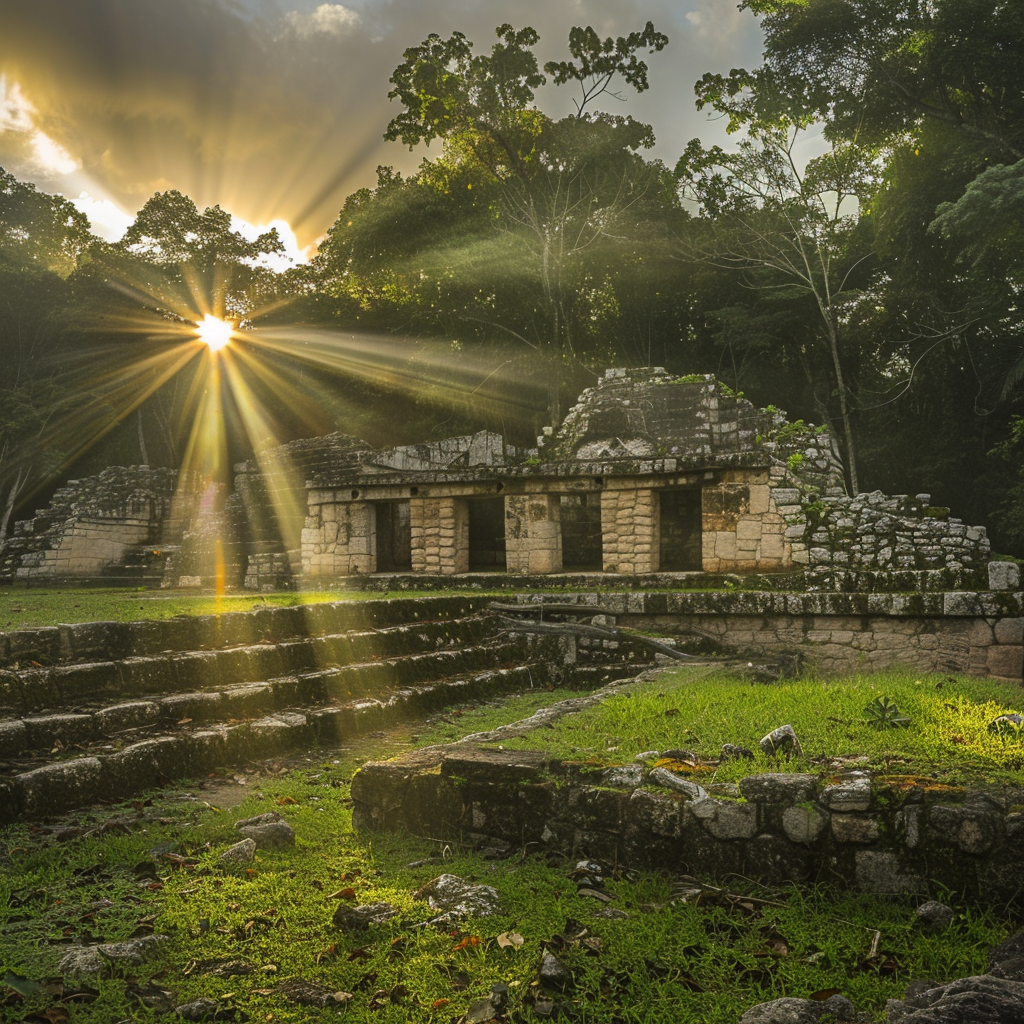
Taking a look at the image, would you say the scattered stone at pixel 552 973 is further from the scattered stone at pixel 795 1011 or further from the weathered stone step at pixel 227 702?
the weathered stone step at pixel 227 702

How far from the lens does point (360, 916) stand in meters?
3.07

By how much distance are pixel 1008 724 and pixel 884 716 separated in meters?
0.62

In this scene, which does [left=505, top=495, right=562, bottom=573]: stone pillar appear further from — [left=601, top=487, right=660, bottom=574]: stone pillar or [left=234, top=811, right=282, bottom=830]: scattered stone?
[left=234, top=811, right=282, bottom=830]: scattered stone

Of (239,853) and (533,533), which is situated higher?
(533,533)

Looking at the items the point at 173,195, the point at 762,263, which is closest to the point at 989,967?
the point at 762,263

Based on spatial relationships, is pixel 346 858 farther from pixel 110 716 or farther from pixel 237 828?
pixel 110 716

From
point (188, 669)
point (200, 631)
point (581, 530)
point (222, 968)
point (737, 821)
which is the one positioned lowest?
point (222, 968)

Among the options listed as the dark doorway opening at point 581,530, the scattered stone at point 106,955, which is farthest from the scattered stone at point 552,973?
the dark doorway opening at point 581,530

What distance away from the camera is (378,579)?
13.4 m

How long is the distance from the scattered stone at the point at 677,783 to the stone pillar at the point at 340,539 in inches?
447

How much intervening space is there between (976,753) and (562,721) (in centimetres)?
241

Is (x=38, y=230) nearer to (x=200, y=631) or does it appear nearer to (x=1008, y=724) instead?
(x=200, y=631)

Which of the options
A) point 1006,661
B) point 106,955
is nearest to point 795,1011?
point 106,955

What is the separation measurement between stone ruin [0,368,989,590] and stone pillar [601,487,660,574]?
2 cm
